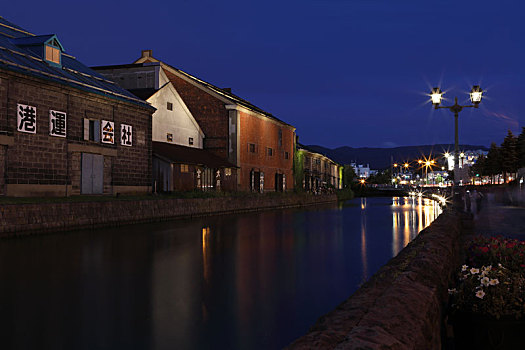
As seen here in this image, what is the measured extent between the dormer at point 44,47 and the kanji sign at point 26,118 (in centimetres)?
395

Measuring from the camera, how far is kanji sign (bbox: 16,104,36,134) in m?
20.5

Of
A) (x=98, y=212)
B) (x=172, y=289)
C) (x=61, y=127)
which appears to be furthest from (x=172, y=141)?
(x=172, y=289)

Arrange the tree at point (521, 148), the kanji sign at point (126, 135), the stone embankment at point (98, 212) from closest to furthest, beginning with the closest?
the stone embankment at point (98, 212)
the kanji sign at point (126, 135)
the tree at point (521, 148)

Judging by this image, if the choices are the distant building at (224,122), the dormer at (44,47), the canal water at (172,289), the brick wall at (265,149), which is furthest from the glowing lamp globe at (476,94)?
the brick wall at (265,149)

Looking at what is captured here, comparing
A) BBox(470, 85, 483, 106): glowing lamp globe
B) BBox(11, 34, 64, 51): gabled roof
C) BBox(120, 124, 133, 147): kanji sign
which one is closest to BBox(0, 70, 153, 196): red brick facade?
BBox(120, 124, 133, 147): kanji sign

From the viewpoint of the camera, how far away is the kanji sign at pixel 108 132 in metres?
25.8

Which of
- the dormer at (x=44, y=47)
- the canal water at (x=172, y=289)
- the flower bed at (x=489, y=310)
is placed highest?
the dormer at (x=44, y=47)

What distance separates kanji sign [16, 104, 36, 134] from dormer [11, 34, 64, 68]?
3.95m

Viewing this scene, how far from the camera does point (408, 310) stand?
3348 millimetres

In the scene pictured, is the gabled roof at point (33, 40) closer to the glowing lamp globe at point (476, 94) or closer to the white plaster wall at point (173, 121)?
the white plaster wall at point (173, 121)

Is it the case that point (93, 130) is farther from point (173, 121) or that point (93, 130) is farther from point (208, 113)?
point (208, 113)

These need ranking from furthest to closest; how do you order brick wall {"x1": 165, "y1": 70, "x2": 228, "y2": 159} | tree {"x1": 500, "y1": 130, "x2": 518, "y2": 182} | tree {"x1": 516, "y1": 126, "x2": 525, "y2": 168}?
tree {"x1": 500, "y1": 130, "x2": 518, "y2": 182} → tree {"x1": 516, "y1": 126, "x2": 525, "y2": 168} → brick wall {"x1": 165, "y1": 70, "x2": 228, "y2": 159}

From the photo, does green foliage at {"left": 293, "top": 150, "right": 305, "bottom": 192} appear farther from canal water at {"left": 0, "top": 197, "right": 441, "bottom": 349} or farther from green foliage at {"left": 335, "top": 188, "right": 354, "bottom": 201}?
canal water at {"left": 0, "top": 197, "right": 441, "bottom": 349}

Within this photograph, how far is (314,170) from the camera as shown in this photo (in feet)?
239
